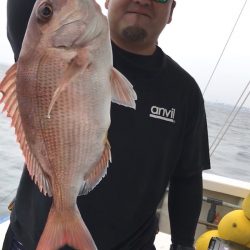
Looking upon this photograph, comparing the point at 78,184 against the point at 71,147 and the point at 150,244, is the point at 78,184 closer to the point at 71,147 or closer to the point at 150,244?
the point at 71,147

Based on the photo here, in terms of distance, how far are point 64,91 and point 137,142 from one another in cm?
73

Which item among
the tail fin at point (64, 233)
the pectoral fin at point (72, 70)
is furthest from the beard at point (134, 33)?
the tail fin at point (64, 233)

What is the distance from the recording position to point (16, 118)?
123 cm

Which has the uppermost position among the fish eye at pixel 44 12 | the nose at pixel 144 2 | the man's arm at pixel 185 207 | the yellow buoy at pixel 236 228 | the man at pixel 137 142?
the fish eye at pixel 44 12

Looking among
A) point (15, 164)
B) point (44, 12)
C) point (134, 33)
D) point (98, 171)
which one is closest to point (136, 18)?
point (134, 33)

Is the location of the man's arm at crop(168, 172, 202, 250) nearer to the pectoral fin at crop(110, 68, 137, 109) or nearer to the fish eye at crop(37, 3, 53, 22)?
the pectoral fin at crop(110, 68, 137, 109)

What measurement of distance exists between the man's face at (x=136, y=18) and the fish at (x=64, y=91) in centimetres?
59

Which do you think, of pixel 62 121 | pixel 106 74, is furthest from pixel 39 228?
pixel 106 74

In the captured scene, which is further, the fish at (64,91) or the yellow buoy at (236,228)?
the yellow buoy at (236,228)

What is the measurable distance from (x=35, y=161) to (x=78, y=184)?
0.46 ft

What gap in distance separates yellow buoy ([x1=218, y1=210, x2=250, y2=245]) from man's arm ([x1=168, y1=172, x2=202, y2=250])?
1.00m

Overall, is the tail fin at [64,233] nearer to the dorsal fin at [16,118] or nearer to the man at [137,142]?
the dorsal fin at [16,118]

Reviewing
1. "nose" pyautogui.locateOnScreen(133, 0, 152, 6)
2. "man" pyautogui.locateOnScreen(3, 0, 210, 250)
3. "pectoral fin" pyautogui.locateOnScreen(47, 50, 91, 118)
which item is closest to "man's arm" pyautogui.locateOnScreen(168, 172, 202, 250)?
"man" pyautogui.locateOnScreen(3, 0, 210, 250)

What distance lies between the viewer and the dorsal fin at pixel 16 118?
1.17 m
